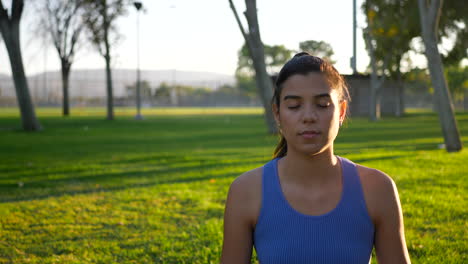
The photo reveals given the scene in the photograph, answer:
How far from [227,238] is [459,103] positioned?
7626 cm

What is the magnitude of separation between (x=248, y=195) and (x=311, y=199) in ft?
0.90

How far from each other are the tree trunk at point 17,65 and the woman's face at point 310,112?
20384mm

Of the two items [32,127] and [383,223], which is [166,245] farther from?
[32,127]

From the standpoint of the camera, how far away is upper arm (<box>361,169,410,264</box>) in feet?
6.88

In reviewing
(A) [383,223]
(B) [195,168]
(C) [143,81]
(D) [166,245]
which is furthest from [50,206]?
(C) [143,81]

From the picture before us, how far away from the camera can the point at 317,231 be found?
6.70 ft

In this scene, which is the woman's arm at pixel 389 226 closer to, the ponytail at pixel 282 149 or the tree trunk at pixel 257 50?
the ponytail at pixel 282 149

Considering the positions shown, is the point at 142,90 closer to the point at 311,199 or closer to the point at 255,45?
the point at 255,45

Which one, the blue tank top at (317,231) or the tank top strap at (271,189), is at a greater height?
the tank top strap at (271,189)

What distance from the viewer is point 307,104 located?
2.11m

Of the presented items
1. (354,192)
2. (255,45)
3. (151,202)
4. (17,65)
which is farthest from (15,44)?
(354,192)

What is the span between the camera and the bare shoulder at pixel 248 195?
2129mm

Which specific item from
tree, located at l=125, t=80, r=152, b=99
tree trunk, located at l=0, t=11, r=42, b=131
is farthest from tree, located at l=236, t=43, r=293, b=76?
tree trunk, located at l=0, t=11, r=42, b=131

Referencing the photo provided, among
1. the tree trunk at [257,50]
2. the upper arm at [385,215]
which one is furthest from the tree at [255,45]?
the upper arm at [385,215]
